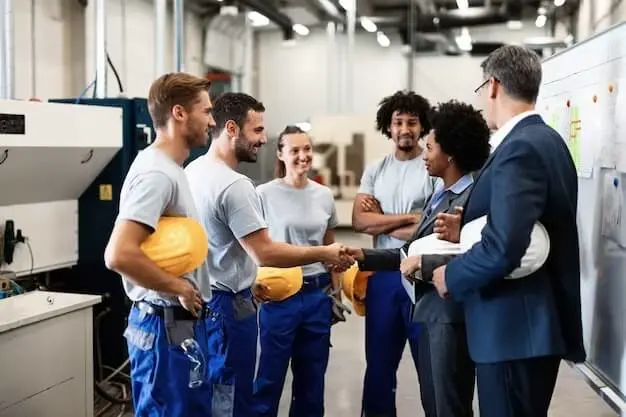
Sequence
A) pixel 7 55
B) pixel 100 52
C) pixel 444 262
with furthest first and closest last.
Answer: pixel 100 52
pixel 7 55
pixel 444 262

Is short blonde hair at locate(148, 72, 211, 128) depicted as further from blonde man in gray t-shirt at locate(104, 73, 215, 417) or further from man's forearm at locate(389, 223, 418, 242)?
man's forearm at locate(389, 223, 418, 242)

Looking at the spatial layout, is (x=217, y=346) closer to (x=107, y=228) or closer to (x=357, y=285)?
(x=357, y=285)

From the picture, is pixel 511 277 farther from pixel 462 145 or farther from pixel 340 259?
pixel 340 259

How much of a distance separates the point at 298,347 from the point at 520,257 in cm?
138

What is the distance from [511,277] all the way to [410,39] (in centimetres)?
687

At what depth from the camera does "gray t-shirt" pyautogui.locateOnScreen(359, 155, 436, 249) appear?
9.07ft

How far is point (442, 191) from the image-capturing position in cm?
212

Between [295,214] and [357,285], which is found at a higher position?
[295,214]

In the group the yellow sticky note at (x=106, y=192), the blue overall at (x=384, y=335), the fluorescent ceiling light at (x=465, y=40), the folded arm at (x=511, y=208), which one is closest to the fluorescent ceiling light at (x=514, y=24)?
the fluorescent ceiling light at (x=465, y=40)

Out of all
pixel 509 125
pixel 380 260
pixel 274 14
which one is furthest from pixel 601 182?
pixel 274 14

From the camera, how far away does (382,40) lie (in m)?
8.15

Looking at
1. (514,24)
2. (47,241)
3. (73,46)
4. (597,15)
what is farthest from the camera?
(514,24)

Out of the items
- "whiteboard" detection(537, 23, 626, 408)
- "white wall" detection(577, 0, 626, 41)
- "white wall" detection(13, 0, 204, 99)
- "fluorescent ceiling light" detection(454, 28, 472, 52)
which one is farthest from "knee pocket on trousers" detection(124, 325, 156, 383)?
"fluorescent ceiling light" detection(454, 28, 472, 52)

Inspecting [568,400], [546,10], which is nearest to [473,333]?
[568,400]
